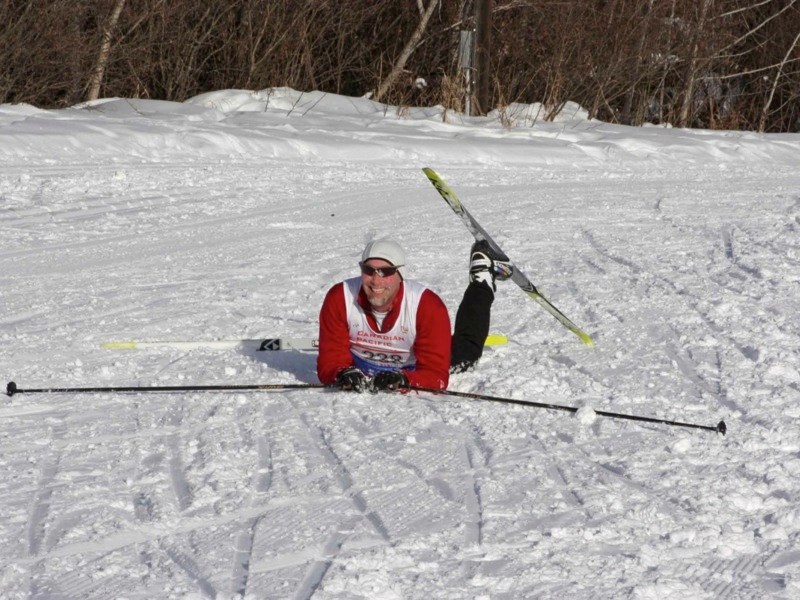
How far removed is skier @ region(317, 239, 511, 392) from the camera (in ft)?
19.5

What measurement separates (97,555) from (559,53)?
1541 cm

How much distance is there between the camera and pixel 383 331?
6.29m

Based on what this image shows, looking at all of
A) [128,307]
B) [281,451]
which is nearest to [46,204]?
[128,307]

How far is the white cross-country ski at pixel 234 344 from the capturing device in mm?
6910

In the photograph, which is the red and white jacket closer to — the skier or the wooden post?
the skier

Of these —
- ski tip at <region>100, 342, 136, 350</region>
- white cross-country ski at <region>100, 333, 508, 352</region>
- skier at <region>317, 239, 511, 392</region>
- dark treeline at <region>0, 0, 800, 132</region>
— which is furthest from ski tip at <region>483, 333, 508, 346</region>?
dark treeline at <region>0, 0, 800, 132</region>

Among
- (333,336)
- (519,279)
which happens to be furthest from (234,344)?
(519,279)

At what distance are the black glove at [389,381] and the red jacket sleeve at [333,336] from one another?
310 millimetres

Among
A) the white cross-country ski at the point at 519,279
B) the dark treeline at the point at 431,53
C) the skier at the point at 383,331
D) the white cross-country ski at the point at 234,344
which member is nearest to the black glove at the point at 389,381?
the skier at the point at 383,331

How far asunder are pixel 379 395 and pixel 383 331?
41 centimetres

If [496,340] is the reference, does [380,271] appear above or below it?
above

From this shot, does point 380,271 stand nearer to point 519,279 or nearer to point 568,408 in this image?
point 568,408

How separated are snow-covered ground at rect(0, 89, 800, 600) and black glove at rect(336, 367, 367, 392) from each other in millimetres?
70

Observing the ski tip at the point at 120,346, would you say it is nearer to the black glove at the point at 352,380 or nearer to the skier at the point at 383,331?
the skier at the point at 383,331
